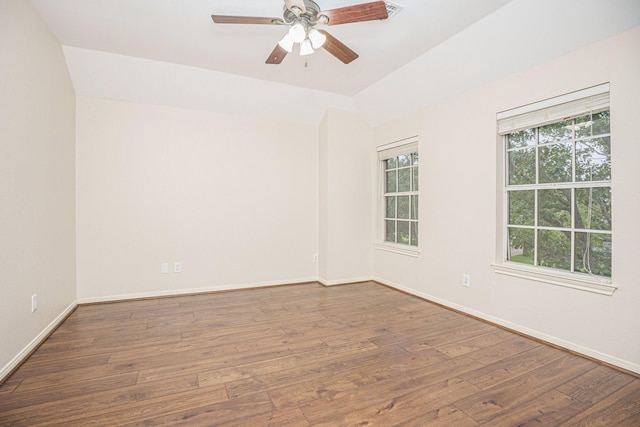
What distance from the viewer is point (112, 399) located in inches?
69.1

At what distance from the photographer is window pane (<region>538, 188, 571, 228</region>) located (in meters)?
2.53

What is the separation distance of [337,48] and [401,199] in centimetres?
248

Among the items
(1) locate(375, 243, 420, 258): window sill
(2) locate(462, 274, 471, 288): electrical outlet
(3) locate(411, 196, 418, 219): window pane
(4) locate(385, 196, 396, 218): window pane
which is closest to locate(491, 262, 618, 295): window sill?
(2) locate(462, 274, 471, 288): electrical outlet

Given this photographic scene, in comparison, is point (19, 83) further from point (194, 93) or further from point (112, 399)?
point (112, 399)

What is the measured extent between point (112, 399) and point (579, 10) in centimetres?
392

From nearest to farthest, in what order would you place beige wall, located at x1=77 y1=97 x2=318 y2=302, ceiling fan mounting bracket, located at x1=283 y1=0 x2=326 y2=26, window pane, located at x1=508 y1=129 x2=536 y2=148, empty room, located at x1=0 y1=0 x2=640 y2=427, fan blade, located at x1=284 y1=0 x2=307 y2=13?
fan blade, located at x1=284 y1=0 x2=307 y2=13, empty room, located at x1=0 y1=0 x2=640 y2=427, ceiling fan mounting bracket, located at x1=283 y1=0 x2=326 y2=26, window pane, located at x1=508 y1=129 x2=536 y2=148, beige wall, located at x1=77 y1=97 x2=318 y2=302

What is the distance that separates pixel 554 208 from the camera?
2.62 m

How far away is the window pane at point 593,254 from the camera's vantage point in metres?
2.28

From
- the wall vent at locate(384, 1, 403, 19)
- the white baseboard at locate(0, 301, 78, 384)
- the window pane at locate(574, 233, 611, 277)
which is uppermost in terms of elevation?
the wall vent at locate(384, 1, 403, 19)

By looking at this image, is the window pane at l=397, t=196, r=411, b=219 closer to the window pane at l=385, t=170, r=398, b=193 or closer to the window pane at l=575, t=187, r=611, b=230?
the window pane at l=385, t=170, r=398, b=193

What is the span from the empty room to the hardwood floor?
19 millimetres

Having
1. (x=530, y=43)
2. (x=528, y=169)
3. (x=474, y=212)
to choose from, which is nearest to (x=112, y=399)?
(x=474, y=212)

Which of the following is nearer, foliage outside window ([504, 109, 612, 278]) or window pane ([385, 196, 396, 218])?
foliage outside window ([504, 109, 612, 278])

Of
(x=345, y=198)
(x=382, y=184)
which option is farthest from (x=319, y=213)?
(x=382, y=184)
